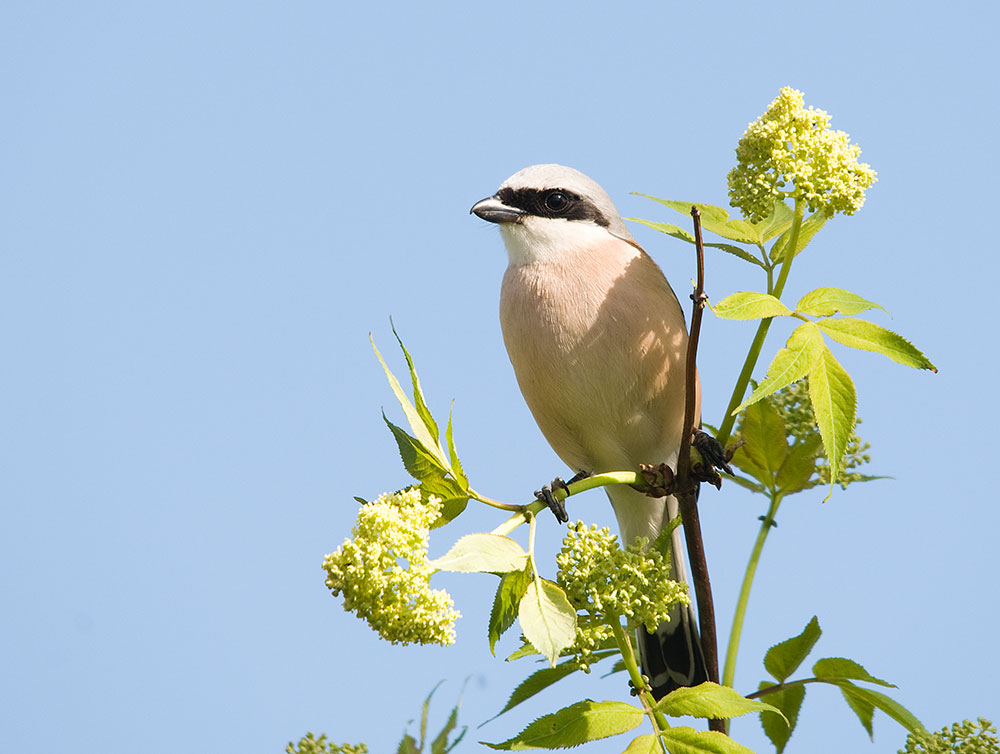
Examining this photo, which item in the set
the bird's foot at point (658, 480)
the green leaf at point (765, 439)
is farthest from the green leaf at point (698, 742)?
the green leaf at point (765, 439)

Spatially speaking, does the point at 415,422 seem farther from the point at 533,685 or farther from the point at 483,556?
the point at 533,685

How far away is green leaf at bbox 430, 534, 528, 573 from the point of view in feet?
A: 5.08

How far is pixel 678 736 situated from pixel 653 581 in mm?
269

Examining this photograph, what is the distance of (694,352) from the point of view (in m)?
1.88

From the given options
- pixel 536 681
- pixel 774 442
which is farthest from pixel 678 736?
pixel 774 442

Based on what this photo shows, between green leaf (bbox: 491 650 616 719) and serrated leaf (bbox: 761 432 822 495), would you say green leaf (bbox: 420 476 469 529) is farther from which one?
serrated leaf (bbox: 761 432 822 495)

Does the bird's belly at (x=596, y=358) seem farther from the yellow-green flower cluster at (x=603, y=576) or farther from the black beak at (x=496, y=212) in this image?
the yellow-green flower cluster at (x=603, y=576)

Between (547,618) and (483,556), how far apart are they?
0.15m

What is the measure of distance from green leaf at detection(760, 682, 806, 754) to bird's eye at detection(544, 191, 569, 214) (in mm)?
1644

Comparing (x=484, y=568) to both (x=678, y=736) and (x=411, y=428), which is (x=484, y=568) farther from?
(x=678, y=736)

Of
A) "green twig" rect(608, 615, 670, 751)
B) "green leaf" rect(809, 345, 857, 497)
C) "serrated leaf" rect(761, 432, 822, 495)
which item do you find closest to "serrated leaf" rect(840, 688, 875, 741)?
"serrated leaf" rect(761, 432, 822, 495)

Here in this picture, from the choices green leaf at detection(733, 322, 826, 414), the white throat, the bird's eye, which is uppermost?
the bird's eye

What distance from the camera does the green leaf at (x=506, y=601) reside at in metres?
1.66

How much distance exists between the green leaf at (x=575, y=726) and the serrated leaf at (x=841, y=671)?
24.7 inches
